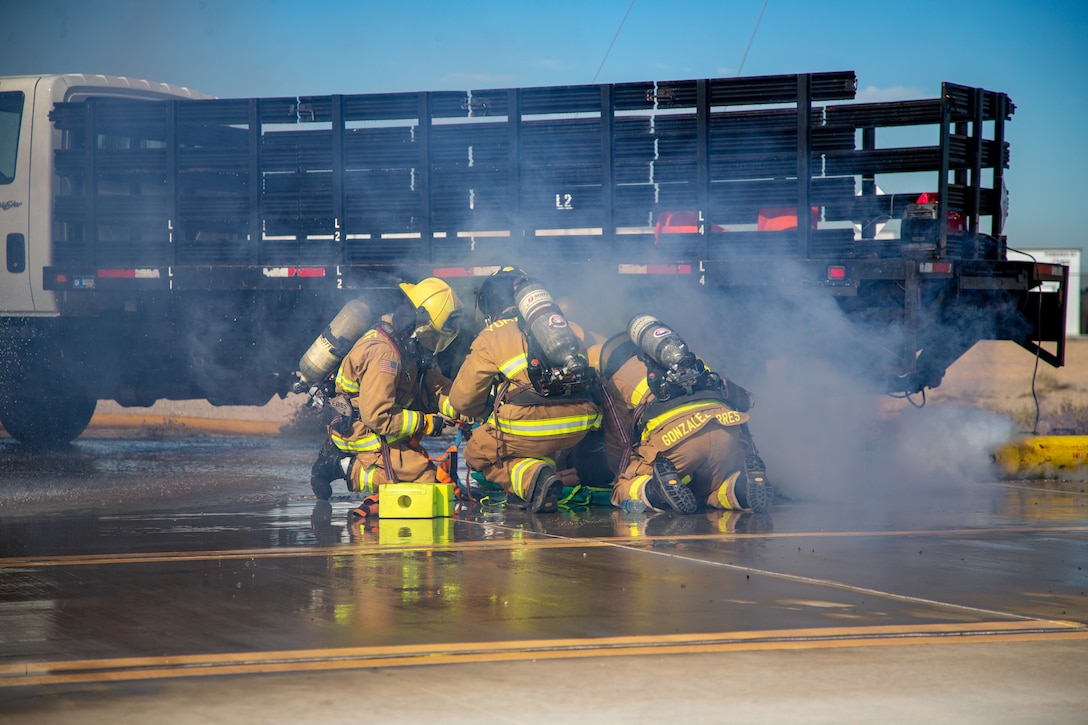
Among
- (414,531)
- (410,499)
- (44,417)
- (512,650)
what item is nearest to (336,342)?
(410,499)

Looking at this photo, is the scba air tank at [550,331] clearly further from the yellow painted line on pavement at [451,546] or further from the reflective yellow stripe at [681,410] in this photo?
the yellow painted line on pavement at [451,546]

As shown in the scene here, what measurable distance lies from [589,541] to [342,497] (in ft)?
9.72

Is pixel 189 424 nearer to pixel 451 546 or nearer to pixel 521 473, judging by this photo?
pixel 521 473

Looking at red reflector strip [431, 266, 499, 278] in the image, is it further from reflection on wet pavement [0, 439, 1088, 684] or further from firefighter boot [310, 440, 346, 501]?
reflection on wet pavement [0, 439, 1088, 684]

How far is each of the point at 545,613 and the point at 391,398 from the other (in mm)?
3788

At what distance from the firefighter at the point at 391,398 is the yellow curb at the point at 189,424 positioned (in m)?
7.77

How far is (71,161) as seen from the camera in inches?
439

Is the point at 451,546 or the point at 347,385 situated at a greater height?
the point at 347,385

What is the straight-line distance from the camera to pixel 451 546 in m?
7.05

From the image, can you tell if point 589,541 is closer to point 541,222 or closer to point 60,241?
point 541,222

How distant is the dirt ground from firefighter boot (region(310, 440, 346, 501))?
650 centimetres

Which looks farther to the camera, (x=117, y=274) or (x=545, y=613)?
(x=117, y=274)

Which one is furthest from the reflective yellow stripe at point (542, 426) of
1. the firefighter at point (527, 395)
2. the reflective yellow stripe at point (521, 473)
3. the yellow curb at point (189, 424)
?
the yellow curb at point (189, 424)

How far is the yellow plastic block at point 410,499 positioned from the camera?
8102mm
